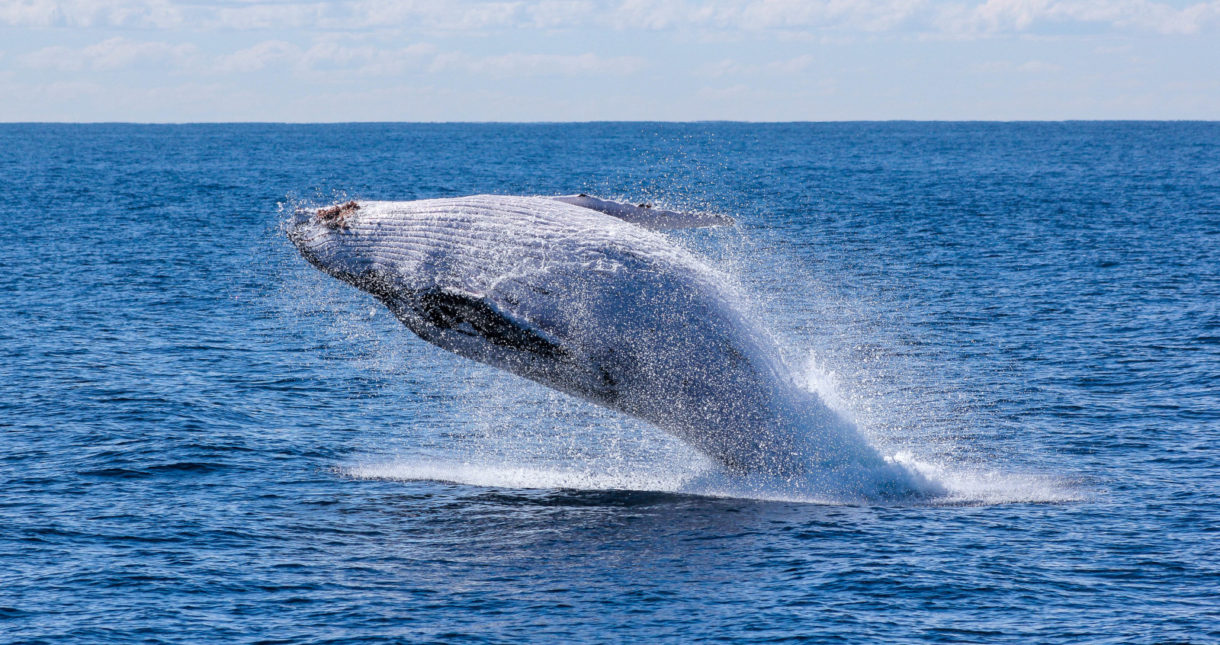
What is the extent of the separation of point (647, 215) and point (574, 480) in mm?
5854

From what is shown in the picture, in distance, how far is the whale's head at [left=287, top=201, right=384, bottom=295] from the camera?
16516 mm

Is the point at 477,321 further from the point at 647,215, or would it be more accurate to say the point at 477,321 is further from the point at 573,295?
the point at 647,215

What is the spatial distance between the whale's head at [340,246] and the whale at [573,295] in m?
0.02

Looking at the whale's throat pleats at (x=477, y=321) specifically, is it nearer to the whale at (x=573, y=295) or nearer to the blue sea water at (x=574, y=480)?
the whale at (x=573, y=295)

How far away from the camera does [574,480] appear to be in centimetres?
2114

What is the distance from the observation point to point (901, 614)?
15500mm

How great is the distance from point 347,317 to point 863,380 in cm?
1747

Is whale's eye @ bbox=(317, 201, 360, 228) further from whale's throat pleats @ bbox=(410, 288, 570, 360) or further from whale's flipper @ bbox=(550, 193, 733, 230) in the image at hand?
whale's flipper @ bbox=(550, 193, 733, 230)

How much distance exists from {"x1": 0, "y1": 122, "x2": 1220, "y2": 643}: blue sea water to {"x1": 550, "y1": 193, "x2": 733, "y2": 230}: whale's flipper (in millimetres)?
1866

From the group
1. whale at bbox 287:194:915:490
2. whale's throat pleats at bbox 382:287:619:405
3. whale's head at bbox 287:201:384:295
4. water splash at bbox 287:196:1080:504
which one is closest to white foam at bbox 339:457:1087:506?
water splash at bbox 287:196:1080:504

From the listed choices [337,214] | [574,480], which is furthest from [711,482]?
[337,214]

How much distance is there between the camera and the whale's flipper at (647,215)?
16.8m

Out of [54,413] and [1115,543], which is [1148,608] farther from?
[54,413]

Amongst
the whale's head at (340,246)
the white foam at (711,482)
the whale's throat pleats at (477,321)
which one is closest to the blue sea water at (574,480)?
the white foam at (711,482)
